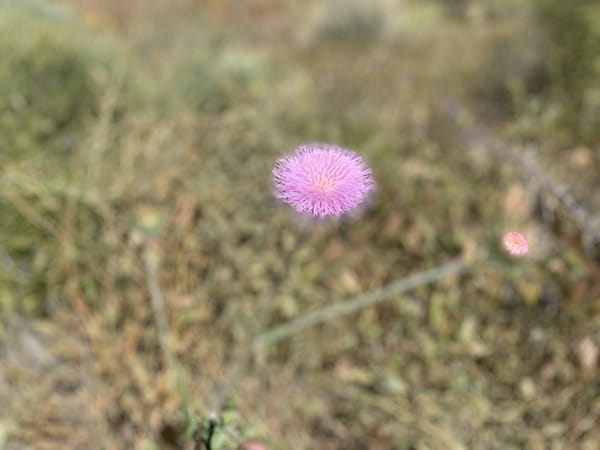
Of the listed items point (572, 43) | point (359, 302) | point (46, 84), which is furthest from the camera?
point (572, 43)

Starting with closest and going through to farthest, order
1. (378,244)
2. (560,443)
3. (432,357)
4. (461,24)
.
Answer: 1. (560,443)
2. (432,357)
3. (378,244)
4. (461,24)

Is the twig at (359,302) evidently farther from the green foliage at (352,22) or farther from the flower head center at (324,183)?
the green foliage at (352,22)

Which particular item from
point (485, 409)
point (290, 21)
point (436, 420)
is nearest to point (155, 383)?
point (436, 420)

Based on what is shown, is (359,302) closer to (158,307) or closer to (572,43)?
(158,307)

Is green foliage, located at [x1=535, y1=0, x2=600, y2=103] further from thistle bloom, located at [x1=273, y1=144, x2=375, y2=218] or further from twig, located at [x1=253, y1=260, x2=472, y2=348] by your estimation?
thistle bloom, located at [x1=273, y1=144, x2=375, y2=218]

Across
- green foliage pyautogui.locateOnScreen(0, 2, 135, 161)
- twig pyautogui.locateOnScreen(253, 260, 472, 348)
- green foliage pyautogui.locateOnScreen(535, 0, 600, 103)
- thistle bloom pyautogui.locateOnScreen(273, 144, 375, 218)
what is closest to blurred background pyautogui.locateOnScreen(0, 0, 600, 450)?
green foliage pyautogui.locateOnScreen(0, 2, 135, 161)

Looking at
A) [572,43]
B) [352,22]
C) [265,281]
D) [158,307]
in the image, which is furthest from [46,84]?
[352,22]

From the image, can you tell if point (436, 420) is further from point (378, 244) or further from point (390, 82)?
point (390, 82)
